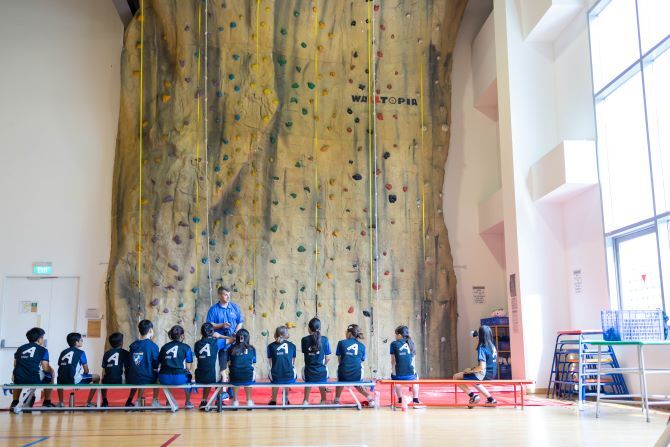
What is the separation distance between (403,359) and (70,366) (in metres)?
3.37

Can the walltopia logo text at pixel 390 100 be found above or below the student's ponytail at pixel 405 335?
above

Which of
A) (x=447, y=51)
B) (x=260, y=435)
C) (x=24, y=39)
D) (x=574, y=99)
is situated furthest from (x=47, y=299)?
(x=574, y=99)

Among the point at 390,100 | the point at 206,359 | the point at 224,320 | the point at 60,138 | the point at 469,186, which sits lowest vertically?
the point at 206,359

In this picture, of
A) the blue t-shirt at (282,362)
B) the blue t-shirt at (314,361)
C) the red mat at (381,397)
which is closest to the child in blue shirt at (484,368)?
the red mat at (381,397)

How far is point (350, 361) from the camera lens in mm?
6816

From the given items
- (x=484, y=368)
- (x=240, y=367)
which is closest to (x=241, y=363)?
(x=240, y=367)

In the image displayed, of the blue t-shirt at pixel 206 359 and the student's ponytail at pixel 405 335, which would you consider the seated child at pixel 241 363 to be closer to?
the blue t-shirt at pixel 206 359

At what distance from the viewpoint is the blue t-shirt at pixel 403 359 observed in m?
6.82

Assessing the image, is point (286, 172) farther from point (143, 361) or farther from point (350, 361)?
point (143, 361)

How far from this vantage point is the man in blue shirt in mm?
7211

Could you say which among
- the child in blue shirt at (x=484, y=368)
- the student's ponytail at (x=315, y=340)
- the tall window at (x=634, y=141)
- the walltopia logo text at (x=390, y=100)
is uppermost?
the walltopia logo text at (x=390, y=100)

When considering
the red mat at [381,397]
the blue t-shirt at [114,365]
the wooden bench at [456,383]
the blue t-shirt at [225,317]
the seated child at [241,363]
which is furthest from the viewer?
the blue t-shirt at [225,317]

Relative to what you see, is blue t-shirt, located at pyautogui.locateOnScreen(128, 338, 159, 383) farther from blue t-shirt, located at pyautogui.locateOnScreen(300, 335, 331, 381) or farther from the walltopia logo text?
the walltopia logo text

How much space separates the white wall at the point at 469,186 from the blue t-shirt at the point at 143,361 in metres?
5.01
